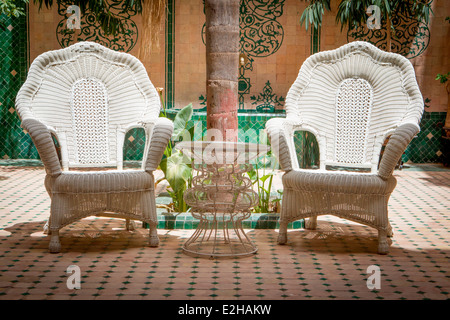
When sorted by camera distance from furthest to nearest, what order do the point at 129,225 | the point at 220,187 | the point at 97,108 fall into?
1. the point at 97,108
2. the point at 129,225
3. the point at 220,187

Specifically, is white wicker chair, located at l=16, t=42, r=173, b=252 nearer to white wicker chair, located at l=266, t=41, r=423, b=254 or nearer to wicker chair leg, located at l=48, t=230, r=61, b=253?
wicker chair leg, located at l=48, t=230, r=61, b=253

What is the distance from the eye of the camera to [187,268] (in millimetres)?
3000

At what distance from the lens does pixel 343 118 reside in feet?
13.2

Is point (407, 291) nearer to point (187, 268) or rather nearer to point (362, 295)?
point (362, 295)

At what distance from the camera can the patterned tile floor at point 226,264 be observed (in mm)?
2602

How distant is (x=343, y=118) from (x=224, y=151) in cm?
A: 126

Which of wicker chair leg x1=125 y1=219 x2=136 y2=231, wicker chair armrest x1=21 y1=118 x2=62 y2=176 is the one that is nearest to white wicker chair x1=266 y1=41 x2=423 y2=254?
wicker chair leg x1=125 y1=219 x2=136 y2=231

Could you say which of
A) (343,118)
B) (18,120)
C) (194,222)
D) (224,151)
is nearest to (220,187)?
(224,151)

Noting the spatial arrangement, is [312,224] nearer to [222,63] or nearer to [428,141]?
[222,63]

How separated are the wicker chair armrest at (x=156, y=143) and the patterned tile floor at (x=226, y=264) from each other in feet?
1.64

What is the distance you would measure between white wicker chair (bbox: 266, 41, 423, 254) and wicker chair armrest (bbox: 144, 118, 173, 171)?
632 millimetres

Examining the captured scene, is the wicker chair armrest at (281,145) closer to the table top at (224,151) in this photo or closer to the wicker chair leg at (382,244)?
the table top at (224,151)

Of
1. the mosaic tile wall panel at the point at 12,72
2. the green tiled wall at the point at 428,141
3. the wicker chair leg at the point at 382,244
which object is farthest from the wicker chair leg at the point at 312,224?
the mosaic tile wall panel at the point at 12,72

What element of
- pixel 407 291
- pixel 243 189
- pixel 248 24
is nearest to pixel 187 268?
pixel 243 189
